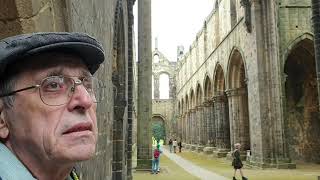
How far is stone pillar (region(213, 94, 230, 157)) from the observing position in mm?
25500

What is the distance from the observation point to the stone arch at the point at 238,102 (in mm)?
21250

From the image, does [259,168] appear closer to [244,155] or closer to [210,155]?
[244,155]

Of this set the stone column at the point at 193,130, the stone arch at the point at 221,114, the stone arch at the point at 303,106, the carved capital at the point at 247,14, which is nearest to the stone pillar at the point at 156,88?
the stone column at the point at 193,130

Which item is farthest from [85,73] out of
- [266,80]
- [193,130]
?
[193,130]

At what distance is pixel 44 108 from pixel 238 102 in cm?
2121

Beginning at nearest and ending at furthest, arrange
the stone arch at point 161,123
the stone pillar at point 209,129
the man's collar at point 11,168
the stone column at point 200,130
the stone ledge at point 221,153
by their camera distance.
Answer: the man's collar at point 11,168, the stone ledge at point 221,153, the stone pillar at point 209,129, the stone column at point 200,130, the stone arch at point 161,123

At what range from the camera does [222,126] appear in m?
26.0

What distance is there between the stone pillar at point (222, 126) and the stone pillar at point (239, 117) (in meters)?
3.79

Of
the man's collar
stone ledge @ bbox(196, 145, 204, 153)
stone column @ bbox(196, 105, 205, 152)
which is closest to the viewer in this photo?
the man's collar

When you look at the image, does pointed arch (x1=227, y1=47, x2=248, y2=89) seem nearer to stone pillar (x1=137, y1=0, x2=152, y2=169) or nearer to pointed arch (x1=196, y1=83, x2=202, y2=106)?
stone pillar (x1=137, y1=0, x2=152, y2=169)

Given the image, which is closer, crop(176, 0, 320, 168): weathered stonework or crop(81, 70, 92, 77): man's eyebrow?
crop(81, 70, 92, 77): man's eyebrow

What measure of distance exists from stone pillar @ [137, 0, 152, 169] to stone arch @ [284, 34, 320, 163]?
26.3 feet

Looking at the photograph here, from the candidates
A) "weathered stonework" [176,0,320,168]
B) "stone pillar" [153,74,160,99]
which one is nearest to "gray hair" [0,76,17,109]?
"weathered stonework" [176,0,320,168]

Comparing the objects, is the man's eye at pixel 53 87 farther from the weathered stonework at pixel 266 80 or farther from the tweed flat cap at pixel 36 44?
the weathered stonework at pixel 266 80
